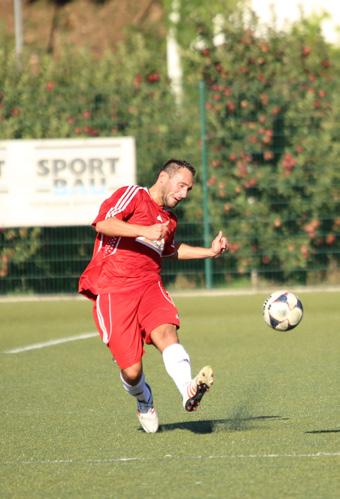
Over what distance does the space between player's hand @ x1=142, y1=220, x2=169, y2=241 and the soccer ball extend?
41.1 inches

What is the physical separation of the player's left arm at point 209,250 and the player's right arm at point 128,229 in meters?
0.47

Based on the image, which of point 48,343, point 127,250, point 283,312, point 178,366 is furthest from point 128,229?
point 48,343

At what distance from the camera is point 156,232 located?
7.32 m

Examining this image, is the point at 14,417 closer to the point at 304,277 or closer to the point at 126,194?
the point at 126,194

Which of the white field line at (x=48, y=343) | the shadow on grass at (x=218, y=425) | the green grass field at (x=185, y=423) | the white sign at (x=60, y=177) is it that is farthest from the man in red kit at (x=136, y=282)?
the white sign at (x=60, y=177)

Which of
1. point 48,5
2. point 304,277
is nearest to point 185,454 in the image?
point 304,277

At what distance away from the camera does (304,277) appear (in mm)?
18609

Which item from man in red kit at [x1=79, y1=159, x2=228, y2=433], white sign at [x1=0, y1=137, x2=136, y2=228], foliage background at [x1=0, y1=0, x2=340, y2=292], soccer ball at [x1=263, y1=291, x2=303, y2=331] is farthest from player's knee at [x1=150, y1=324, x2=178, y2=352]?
foliage background at [x1=0, y1=0, x2=340, y2=292]

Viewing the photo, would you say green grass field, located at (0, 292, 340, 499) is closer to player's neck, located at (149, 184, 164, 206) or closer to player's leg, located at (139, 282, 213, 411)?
player's leg, located at (139, 282, 213, 411)

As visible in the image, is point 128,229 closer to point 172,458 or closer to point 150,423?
point 150,423

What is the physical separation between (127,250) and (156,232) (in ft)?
2.11

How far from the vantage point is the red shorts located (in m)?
7.75

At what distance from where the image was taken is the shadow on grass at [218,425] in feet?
25.8

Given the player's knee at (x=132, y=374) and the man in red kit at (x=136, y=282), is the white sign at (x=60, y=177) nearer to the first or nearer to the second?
the man in red kit at (x=136, y=282)
